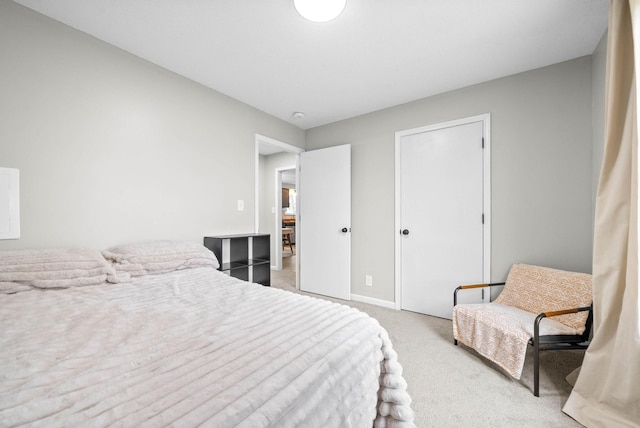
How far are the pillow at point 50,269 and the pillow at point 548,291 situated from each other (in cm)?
304

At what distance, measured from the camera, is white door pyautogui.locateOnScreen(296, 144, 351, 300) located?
347cm

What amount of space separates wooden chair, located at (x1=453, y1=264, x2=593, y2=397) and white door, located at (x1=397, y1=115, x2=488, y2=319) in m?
0.45

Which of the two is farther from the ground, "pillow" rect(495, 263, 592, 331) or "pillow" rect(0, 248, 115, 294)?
"pillow" rect(0, 248, 115, 294)

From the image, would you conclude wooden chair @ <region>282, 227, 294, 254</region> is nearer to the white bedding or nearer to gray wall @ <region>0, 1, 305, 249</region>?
gray wall @ <region>0, 1, 305, 249</region>

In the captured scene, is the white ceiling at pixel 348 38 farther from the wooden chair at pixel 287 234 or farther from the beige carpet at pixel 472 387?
the wooden chair at pixel 287 234

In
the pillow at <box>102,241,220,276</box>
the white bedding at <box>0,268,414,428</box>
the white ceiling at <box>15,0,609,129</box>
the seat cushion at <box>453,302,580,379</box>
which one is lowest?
the seat cushion at <box>453,302,580,379</box>

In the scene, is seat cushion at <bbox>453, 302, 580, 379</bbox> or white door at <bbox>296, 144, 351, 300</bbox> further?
white door at <bbox>296, 144, 351, 300</bbox>

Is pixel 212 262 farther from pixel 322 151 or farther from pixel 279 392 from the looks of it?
pixel 322 151

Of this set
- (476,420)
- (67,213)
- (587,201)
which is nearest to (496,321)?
(476,420)

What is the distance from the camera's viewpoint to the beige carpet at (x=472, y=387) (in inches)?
56.9

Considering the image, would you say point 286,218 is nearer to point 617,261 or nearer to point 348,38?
point 348,38

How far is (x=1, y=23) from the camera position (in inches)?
62.2

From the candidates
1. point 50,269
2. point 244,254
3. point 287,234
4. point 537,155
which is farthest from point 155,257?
point 287,234

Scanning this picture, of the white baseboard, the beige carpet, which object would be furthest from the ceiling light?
the white baseboard
